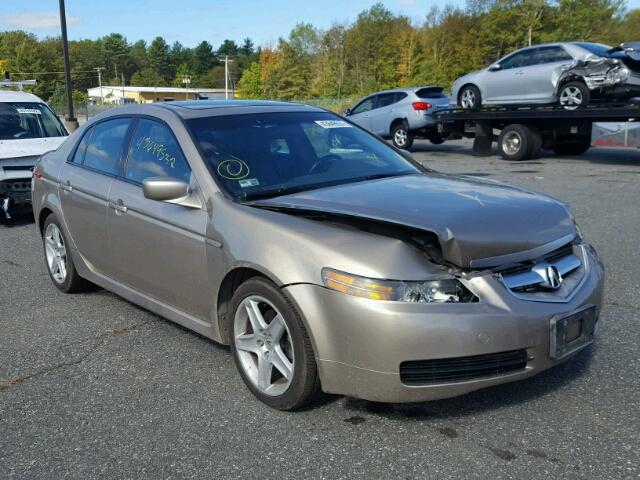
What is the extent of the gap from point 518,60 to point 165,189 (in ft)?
44.9

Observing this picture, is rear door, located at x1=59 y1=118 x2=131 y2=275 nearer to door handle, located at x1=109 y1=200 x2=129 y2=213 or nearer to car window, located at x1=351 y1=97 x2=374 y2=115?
door handle, located at x1=109 y1=200 x2=129 y2=213

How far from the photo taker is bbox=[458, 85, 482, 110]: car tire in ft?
55.2

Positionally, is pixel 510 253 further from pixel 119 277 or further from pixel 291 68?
pixel 291 68

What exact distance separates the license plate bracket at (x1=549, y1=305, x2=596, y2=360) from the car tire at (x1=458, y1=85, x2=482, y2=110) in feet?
46.9

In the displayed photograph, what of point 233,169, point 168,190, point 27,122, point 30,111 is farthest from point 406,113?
point 168,190

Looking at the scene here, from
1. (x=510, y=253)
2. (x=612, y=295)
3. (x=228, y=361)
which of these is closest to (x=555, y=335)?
(x=510, y=253)

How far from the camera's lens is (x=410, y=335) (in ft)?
9.34

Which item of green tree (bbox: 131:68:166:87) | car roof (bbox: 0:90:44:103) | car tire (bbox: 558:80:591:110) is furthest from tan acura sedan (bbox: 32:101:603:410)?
green tree (bbox: 131:68:166:87)

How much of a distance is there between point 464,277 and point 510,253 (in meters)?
0.29

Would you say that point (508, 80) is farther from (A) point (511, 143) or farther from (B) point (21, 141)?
(B) point (21, 141)

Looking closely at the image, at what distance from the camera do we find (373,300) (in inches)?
113

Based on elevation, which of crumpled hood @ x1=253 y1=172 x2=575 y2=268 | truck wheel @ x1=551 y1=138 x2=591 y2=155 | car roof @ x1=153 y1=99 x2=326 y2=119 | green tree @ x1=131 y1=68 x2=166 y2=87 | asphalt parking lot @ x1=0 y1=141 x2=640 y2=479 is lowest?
asphalt parking lot @ x1=0 y1=141 x2=640 y2=479

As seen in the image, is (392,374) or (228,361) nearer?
(392,374)

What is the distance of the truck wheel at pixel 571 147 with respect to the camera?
16156 mm
